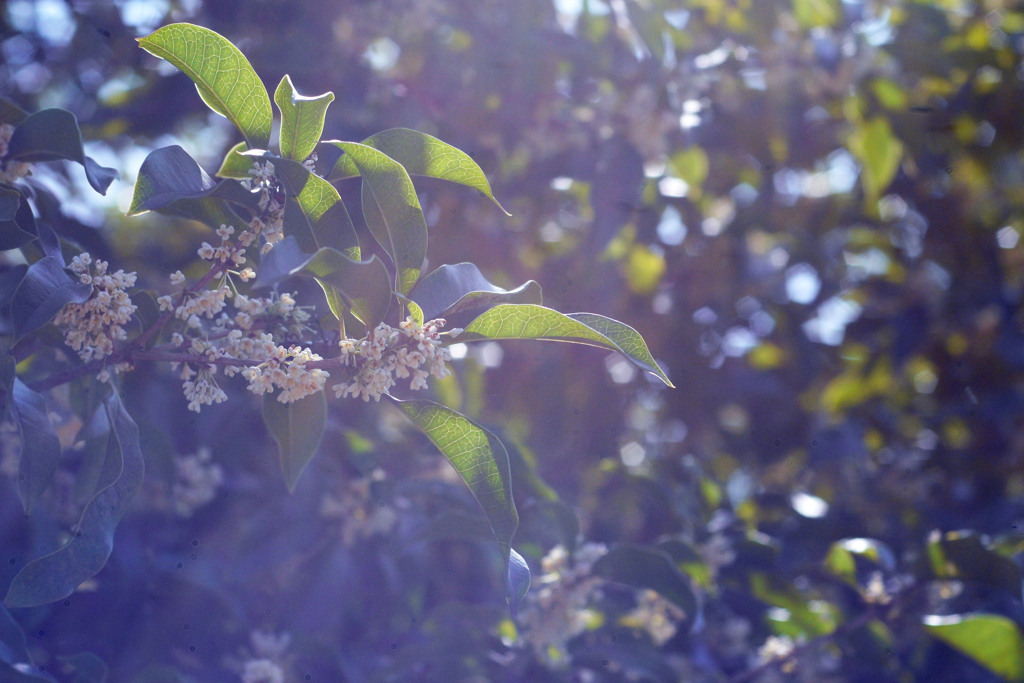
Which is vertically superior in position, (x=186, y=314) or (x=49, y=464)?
(x=186, y=314)

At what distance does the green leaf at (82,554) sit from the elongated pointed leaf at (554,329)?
1.48 ft

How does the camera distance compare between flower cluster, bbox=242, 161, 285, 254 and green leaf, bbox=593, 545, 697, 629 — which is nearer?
flower cluster, bbox=242, 161, 285, 254

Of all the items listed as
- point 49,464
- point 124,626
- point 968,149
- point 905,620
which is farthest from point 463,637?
point 968,149

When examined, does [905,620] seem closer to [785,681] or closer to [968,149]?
[785,681]

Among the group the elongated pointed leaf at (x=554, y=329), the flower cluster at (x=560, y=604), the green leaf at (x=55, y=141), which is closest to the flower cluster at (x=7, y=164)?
the green leaf at (x=55, y=141)

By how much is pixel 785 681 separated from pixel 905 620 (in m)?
0.39

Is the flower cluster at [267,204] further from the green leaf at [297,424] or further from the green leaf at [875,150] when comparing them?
the green leaf at [875,150]

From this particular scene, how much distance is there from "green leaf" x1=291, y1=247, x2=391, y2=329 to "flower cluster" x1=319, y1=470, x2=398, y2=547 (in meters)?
0.93

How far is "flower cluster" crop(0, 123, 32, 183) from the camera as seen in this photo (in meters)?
1.05

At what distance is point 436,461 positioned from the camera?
199cm

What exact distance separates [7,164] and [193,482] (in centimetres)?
88

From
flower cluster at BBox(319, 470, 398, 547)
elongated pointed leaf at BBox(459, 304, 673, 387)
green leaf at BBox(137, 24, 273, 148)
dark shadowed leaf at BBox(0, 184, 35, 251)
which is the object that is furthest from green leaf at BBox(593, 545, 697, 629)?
dark shadowed leaf at BBox(0, 184, 35, 251)

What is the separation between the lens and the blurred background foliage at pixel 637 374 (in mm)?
1624

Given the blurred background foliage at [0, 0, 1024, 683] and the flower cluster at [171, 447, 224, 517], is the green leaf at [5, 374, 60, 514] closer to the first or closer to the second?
the blurred background foliage at [0, 0, 1024, 683]
